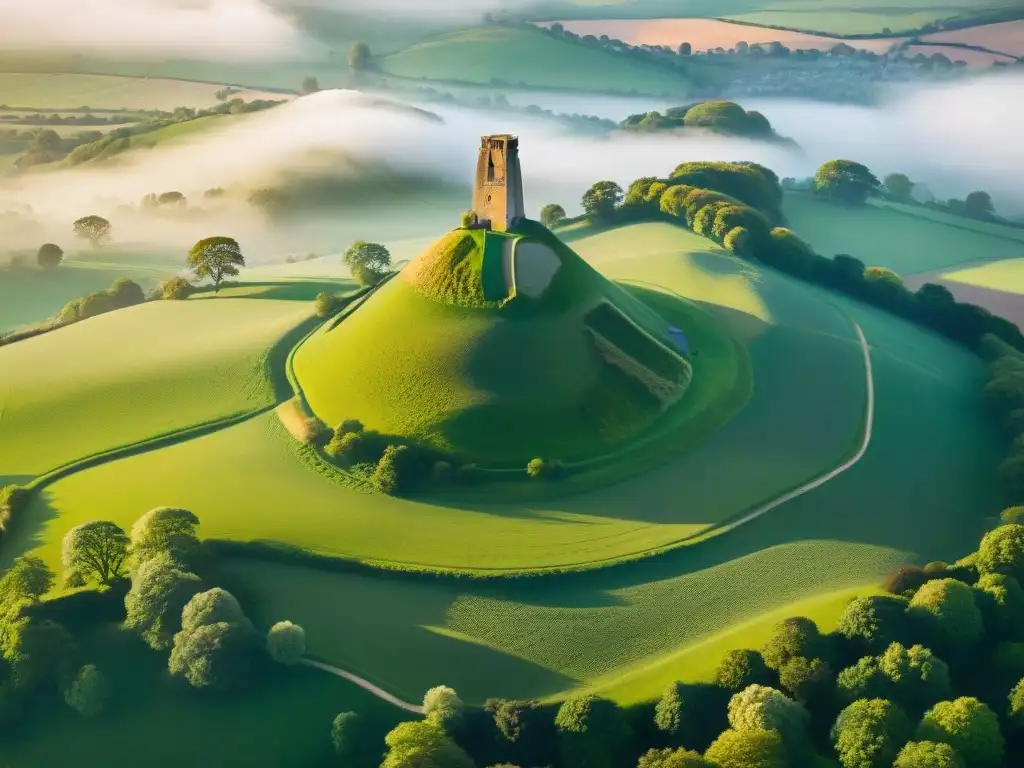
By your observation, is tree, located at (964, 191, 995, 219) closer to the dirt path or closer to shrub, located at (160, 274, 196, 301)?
shrub, located at (160, 274, 196, 301)

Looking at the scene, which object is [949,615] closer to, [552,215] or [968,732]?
[968,732]

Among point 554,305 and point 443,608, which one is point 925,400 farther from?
point 443,608

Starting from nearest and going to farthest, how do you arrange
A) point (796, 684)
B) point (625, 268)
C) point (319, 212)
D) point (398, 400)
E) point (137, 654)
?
point (796, 684), point (137, 654), point (398, 400), point (625, 268), point (319, 212)

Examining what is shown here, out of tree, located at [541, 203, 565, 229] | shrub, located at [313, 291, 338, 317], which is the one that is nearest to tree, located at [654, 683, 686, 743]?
shrub, located at [313, 291, 338, 317]

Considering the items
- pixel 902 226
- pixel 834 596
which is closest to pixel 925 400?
pixel 834 596

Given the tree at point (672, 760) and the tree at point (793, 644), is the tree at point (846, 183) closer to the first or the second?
the tree at point (793, 644)

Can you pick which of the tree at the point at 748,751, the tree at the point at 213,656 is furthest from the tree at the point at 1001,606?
the tree at the point at 213,656
